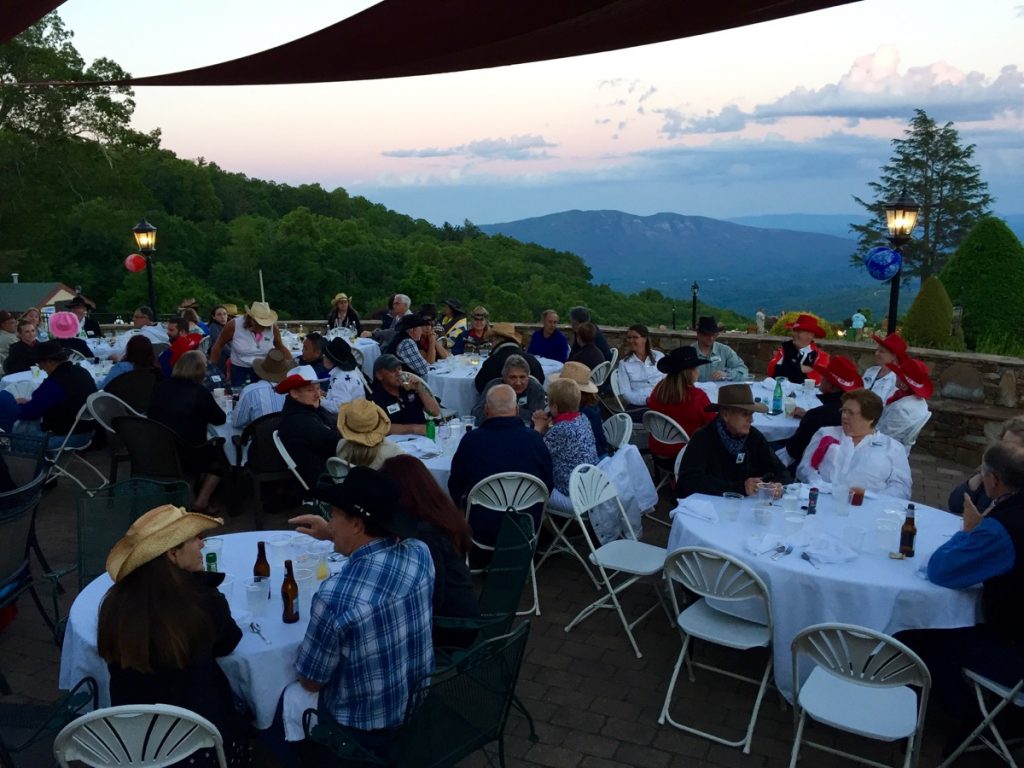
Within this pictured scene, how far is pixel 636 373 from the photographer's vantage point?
318 inches

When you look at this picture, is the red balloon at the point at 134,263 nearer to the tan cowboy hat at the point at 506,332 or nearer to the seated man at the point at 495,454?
the tan cowboy hat at the point at 506,332

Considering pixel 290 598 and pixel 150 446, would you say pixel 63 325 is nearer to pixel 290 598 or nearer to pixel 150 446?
pixel 150 446

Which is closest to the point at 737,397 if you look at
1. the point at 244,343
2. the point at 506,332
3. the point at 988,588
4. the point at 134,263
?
the point at 988,588

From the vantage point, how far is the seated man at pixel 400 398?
6324mm

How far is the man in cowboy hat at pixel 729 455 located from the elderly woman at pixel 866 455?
0.34 meters

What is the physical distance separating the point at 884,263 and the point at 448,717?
8081mm

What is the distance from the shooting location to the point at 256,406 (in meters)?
6.43

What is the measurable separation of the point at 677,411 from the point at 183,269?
29.0 meters

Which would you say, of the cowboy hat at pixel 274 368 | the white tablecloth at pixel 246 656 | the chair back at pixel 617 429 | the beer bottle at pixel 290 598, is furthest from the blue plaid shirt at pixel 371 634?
the cowboy hat at pixel 274 368

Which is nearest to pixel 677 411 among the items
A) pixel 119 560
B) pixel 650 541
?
pixel 650 541

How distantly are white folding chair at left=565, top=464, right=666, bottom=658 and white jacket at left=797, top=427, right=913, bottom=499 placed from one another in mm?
1165

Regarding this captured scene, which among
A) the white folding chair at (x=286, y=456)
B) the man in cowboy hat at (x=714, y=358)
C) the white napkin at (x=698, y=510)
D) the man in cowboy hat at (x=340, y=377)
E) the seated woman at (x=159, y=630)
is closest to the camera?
the seated woman at (x=159, y=630)

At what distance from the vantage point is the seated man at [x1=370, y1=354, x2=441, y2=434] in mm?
6324

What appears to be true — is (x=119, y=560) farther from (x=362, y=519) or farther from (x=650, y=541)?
(x=650, y=541)
